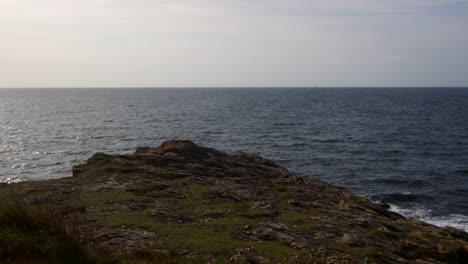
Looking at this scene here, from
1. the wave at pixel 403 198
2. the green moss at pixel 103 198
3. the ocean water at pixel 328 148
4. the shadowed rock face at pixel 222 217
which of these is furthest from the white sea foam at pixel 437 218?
the green moss at pixel 103 198

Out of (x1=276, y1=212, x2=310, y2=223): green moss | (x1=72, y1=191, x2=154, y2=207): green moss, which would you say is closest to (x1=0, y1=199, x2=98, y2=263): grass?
(x1=72, y1=191, x2=154, y2=207): green moss

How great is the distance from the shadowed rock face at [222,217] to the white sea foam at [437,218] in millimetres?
6263

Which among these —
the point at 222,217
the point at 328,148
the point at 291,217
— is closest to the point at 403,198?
the point at 291,217

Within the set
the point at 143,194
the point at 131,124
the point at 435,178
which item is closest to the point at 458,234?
the point at 143,194

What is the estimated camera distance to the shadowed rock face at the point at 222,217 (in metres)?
14.1

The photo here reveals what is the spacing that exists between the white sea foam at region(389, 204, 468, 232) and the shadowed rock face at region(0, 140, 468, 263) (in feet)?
20.5

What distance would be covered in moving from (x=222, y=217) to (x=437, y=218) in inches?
832

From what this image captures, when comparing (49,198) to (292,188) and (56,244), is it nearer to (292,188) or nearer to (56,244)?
(56,244)

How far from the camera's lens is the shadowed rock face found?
14.1 m

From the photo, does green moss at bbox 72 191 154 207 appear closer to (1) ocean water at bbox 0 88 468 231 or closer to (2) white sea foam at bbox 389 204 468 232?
(2) white sea foam at bbox 389 204 468 232

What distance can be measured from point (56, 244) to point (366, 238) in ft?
38.9

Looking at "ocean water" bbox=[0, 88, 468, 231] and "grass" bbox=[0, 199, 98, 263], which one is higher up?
"grass" bbox=[0, 199, 98, 263]

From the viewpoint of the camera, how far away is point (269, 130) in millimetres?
79000

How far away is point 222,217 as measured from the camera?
17.6m
